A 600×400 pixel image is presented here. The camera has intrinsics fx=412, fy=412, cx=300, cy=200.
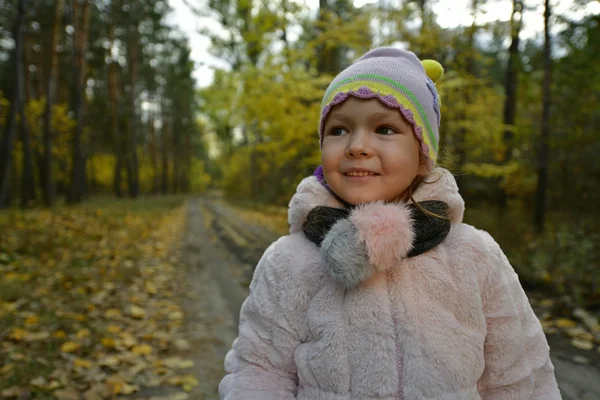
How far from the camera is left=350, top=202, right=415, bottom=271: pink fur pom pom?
117 cm

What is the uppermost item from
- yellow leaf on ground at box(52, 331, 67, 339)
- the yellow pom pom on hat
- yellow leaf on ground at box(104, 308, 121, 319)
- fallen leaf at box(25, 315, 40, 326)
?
the yellow pom pom on hat

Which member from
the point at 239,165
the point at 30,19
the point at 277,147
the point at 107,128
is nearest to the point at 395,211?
the point at 277,147

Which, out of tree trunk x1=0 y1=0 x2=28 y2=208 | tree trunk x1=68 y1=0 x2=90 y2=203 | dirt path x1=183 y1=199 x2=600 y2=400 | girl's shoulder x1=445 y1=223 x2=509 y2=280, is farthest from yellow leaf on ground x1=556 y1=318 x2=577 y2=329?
tree trunk x1=68 y1=0 x2=90 y2=203

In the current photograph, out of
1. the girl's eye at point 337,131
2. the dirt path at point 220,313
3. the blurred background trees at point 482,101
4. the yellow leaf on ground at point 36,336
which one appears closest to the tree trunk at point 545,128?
the blurred background trees at point 482,101

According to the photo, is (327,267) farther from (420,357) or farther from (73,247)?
(73,247)

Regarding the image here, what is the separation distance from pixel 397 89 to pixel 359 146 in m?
0.24

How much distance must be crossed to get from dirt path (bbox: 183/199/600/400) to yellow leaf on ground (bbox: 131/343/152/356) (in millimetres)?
358

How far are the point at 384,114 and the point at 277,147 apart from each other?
316 inches

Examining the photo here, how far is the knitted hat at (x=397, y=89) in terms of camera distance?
131cm

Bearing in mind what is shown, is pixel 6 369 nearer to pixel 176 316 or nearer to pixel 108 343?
pixel 108 343

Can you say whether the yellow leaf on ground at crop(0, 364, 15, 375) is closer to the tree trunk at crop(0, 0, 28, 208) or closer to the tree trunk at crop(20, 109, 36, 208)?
the tree trunk at crop(0, 0, 28, 208)

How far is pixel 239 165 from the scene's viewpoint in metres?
32.2

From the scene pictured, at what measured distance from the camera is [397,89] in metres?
1.32

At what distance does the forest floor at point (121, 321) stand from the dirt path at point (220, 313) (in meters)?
0.01
